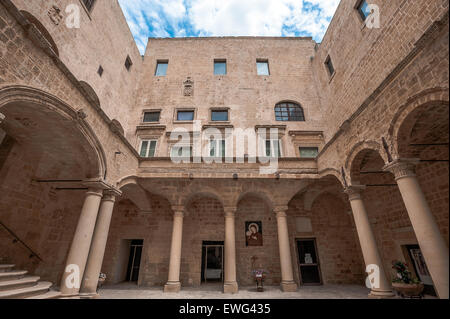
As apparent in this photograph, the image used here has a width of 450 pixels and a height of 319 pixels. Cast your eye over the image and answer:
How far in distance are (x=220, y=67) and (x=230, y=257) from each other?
1379cm

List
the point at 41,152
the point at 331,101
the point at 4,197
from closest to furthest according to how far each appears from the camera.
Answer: the point at 4,197 < the point at 41,152 < the point at 331,101

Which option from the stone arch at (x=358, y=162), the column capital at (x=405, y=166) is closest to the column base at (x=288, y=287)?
the stone arch at (x=358, y=162)

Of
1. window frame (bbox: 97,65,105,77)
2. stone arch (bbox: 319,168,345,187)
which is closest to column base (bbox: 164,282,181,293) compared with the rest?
stone arch (bbox: 319,168,345,187)

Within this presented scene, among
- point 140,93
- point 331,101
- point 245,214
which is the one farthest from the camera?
point 140,93

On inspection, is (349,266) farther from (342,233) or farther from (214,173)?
(214,173)

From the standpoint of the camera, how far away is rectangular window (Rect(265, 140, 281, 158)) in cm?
1295

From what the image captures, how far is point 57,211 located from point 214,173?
6.76 meters

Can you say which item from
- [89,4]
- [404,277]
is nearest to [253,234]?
[404,277]

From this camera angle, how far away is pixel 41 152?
7.43m

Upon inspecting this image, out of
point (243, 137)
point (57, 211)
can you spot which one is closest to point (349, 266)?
point (243, 137)

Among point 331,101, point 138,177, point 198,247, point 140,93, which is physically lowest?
point 198,247

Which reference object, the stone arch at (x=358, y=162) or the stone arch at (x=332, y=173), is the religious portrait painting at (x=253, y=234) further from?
the stone arch at (x=358, y=162)

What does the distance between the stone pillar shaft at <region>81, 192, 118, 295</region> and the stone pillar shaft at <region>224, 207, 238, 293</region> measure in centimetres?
482

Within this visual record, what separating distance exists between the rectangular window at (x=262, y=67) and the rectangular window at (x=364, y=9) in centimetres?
658
